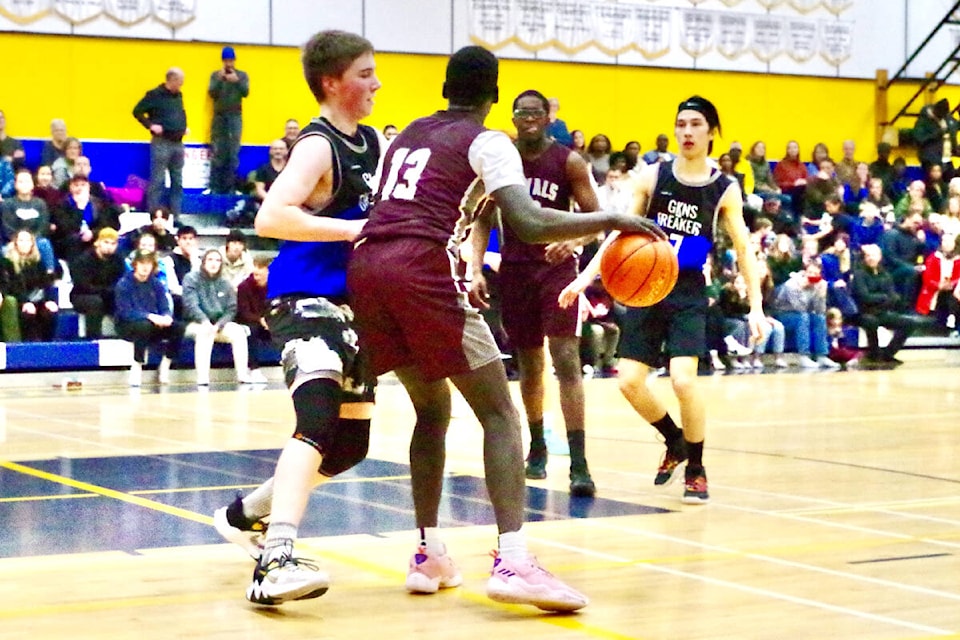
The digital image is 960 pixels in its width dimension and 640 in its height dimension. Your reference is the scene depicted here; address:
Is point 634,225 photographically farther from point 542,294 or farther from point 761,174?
point 761,174

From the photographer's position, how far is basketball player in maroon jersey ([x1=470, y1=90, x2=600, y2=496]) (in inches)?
325

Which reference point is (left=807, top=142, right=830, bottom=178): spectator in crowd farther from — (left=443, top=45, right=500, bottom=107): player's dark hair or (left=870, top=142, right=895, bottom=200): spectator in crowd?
(left=443, top=45, right=500, bottom=107): player's dark hair

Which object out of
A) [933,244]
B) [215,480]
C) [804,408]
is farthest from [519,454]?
[933,244]

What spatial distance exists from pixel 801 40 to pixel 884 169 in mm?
2728

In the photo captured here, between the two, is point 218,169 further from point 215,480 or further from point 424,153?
point 424,153

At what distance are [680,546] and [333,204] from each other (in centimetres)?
220

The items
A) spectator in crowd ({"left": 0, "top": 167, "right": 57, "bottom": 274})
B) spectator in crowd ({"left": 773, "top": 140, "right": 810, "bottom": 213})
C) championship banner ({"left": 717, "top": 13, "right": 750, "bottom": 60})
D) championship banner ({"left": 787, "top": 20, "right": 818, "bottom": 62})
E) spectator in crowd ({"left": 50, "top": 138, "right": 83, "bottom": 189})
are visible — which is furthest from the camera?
championship banner ({"left": 787, "top": 20, "right": 818, "bottom": 62})

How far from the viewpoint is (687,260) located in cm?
794

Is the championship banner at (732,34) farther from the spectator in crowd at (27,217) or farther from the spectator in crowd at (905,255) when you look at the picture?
the spectator in crowd at (27,217)

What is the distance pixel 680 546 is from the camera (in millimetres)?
6484

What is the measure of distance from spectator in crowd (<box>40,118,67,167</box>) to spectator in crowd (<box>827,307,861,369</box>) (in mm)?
9973

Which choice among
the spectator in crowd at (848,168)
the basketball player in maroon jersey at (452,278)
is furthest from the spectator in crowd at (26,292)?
the spectator in crowd at (848,168)

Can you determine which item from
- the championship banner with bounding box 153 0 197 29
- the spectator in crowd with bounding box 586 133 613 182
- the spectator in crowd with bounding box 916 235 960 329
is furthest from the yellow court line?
the spectator in crowd with bounding box 916 235 960 329

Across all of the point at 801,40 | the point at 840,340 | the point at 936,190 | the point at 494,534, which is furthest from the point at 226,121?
the point at 494,534
